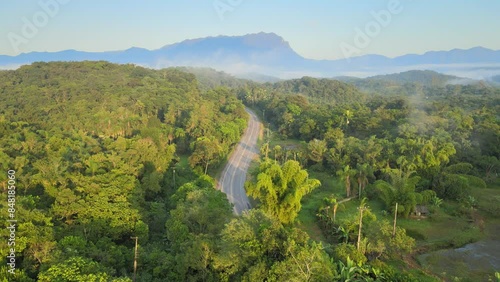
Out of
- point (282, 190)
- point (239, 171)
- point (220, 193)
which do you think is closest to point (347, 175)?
point (282, 190)

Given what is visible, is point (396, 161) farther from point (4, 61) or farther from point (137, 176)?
point (4, 61)

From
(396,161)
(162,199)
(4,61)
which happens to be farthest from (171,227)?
(4,61)

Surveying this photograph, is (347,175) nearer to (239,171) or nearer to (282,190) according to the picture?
(282,190)

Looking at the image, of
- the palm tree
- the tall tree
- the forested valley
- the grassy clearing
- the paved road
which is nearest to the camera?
the forested valley

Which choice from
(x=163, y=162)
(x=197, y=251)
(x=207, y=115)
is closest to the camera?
(x=197, y=251)

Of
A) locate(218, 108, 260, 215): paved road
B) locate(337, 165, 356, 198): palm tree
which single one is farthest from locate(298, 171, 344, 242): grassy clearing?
locate(218, 108, 260, 215): paved road

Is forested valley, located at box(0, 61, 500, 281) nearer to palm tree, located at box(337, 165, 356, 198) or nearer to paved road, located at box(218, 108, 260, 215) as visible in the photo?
palm tree, located at box(337, 165, 356, 198)

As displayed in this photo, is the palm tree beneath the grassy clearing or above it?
above
